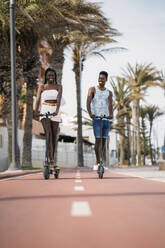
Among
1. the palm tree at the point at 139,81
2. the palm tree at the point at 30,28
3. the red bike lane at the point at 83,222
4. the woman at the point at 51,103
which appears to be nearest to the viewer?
the red bike lane at the point at 83,222

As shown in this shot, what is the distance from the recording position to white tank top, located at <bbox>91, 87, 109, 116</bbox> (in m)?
8.38

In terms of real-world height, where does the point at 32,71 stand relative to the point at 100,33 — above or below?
below

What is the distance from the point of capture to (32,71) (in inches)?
792

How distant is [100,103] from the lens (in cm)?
840

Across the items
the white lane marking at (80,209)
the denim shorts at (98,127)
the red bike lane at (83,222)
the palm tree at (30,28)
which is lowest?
the red bike lane at (83,222)

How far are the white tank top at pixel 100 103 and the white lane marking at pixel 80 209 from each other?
457 centimetres

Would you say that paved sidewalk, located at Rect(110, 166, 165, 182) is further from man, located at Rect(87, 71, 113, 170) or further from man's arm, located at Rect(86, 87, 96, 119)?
man's arm, located at Rect(86, 87, 96, 119)

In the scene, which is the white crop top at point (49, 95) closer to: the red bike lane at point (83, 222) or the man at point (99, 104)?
the man at point (99, 104)

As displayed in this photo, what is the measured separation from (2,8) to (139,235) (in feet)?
49.8

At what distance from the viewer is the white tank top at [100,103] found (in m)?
8.38

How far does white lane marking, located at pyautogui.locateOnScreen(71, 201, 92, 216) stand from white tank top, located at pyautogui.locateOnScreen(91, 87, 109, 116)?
4.57 metres

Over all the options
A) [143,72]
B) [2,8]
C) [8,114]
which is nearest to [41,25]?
[2,8]

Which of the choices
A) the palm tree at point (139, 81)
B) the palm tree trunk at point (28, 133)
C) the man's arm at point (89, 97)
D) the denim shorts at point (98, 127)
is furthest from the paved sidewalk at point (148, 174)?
the palm tree at point (139, 81)

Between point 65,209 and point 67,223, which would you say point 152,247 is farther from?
point 65,209
